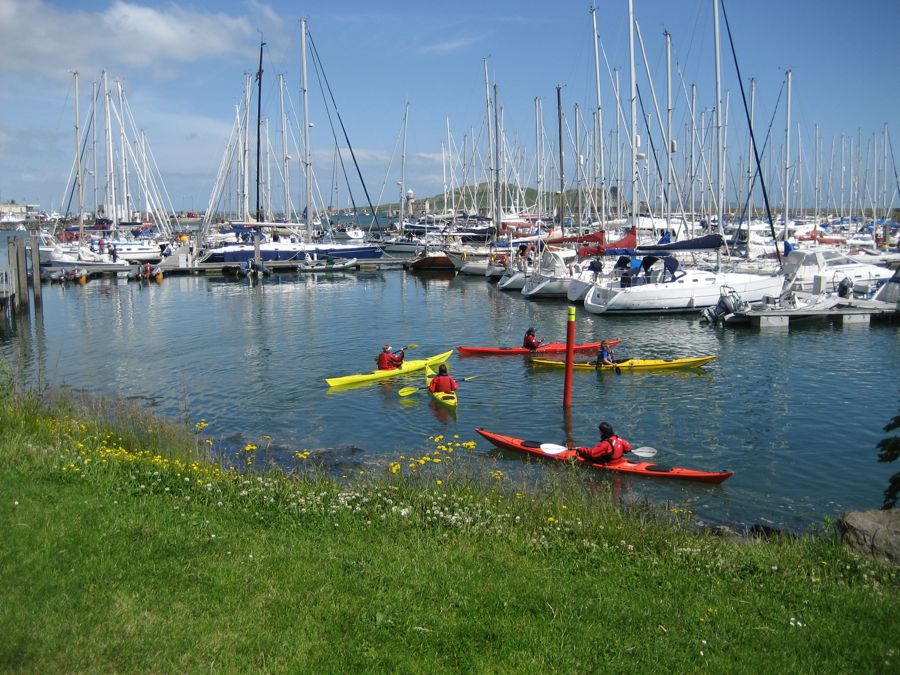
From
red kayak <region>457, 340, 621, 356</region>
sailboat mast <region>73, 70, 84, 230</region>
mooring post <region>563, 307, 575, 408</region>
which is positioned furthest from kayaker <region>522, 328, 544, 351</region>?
sailboat mast <region>73, 70, 84, 230</region>

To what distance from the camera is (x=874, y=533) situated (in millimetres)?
9328

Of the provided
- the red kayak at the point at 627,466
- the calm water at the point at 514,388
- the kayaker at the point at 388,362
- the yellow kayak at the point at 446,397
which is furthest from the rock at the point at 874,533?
the kayaker at the point at 388,362

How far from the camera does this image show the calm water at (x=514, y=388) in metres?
16.5

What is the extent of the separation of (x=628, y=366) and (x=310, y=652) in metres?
21.6

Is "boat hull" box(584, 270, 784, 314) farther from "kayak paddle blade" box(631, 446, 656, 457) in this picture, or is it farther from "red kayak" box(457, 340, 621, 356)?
"kayak paddle blade" box(631, 446, 656, 457)

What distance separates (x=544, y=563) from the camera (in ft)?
28.1

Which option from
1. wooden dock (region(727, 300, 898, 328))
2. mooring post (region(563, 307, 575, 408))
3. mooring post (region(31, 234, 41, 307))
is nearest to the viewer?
mooring post (region(563, 307, 575, 408))

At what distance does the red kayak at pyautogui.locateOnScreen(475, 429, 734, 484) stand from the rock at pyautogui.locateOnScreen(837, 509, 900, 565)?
17.9 ft

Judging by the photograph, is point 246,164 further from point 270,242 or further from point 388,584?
point 388,584

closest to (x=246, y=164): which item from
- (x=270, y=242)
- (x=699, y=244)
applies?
(x=270, y=242)

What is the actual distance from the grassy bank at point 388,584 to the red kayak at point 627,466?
4.52 m

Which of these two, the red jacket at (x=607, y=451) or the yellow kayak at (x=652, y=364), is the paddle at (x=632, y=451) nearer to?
the red jacket at (x=607, y=451)

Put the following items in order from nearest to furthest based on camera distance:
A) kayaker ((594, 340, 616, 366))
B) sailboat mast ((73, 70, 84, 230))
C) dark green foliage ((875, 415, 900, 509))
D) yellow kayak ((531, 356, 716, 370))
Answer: dark green foliage ((875, 415, 900, 509)) → kayaker ((594, 340, 616, 366)) → yellow kayak ((531, 356, 716, 370)) → sailboat mast ((73, 70, 84, 230))

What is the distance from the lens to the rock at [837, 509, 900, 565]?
9109mm
